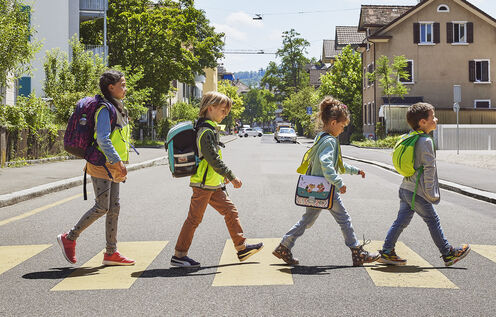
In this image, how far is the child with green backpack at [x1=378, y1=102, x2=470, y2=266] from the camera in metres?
5.38

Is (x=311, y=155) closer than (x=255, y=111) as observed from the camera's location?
Yes

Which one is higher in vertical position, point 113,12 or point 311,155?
point 113,12

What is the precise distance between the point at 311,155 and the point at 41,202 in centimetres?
669

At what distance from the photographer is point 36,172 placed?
16.0 meters

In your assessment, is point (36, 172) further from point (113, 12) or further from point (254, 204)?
point (113, 12)

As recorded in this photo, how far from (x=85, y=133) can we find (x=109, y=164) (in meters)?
0.34

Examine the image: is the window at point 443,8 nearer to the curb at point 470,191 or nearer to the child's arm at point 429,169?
the curb at point 470,191

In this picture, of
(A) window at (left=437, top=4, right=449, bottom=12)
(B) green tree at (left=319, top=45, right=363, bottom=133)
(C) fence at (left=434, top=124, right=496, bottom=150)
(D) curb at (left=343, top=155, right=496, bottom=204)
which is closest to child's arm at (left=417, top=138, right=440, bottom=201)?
(D) curb at (left=343, top=155, right=496, bottom=204)

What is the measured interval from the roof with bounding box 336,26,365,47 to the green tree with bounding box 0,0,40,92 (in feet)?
192

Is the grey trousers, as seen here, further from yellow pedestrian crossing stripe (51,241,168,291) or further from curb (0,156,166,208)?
curb (0,156,166,208)

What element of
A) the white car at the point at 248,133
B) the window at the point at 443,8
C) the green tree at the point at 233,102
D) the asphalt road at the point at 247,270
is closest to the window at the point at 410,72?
the window at the point at 443,8

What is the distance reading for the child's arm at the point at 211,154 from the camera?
205 inches

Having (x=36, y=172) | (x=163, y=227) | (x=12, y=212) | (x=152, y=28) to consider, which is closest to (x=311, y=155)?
(x=163, y=227)

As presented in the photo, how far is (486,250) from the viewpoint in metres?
6.33
